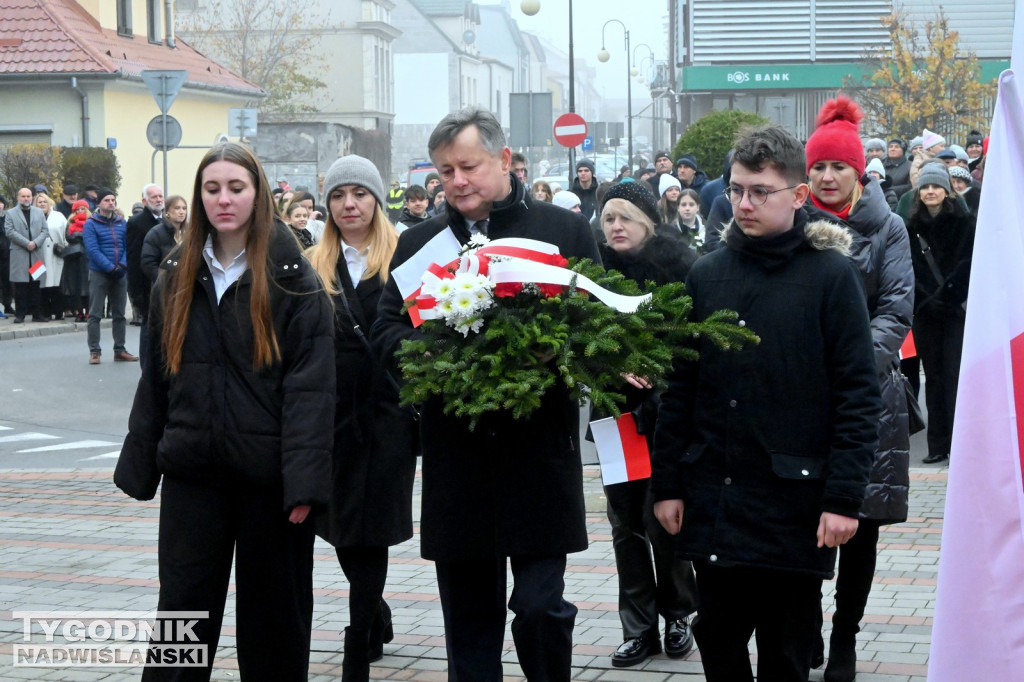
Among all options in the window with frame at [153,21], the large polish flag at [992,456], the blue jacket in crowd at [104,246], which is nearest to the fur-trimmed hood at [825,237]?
the large polish flag at [992,456]

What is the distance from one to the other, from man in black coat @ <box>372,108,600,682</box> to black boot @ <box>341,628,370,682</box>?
77 centimetres

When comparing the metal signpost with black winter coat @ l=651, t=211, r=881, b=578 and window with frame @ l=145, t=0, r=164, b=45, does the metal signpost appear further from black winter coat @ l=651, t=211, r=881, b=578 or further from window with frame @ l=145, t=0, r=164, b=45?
window with frame @ l=145, t=0, r=164, b=45

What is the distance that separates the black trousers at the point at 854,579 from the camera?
5.35 metres

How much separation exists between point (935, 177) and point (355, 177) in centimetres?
592

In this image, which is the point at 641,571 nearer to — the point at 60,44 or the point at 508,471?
the point at 508,471

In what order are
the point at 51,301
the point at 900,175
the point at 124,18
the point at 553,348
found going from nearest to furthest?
the point at 553,348 < the point at 900,175 < the point at 51,301 < the point at 124,18

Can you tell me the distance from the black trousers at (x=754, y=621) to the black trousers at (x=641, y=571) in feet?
4.68

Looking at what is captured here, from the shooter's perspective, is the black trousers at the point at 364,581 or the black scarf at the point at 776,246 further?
the black trousers at the point at 364,581

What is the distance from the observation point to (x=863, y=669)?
551 centimetres

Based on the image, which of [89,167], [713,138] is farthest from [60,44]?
[713,138]

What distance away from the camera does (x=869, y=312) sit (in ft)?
17.8

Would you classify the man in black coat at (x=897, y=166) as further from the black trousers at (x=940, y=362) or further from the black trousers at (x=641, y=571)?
the black trousers at (x=641, y=571)

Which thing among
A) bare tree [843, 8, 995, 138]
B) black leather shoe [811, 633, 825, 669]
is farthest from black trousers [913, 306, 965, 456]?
bare tree [843, 8, 995, 138]

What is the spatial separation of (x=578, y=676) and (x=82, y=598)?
109 inches
